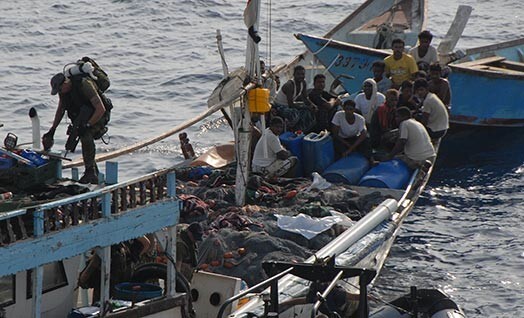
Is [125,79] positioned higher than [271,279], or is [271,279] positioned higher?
[271,279]

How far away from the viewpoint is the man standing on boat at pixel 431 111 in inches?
808

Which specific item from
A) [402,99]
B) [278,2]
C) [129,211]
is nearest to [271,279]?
[129,211]

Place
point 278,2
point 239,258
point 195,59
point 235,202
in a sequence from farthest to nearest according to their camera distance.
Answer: point 278,2 → point 195,59 → point 235,202 → point 239,258

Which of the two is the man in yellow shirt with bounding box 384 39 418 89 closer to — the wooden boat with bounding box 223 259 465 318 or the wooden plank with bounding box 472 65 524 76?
the wooden plank with bounding box 472 65 524 76

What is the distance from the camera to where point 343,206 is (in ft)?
56.5

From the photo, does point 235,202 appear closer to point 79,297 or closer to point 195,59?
point 79,297

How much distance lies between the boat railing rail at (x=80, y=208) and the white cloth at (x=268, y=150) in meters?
6.47

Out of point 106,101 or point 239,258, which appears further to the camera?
point 239,258

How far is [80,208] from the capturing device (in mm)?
11180

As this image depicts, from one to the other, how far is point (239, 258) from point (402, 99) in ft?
22.4

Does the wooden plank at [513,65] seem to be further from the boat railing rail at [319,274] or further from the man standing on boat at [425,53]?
the boat railing rail at [319,274]

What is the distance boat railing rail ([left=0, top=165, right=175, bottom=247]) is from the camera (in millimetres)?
10344

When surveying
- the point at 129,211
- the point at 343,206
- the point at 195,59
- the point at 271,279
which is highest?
the point at 129,211

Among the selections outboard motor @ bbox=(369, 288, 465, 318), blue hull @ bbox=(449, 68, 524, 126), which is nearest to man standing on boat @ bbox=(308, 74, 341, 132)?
blue hull @ bbox=(449, 68, 524, 126)
